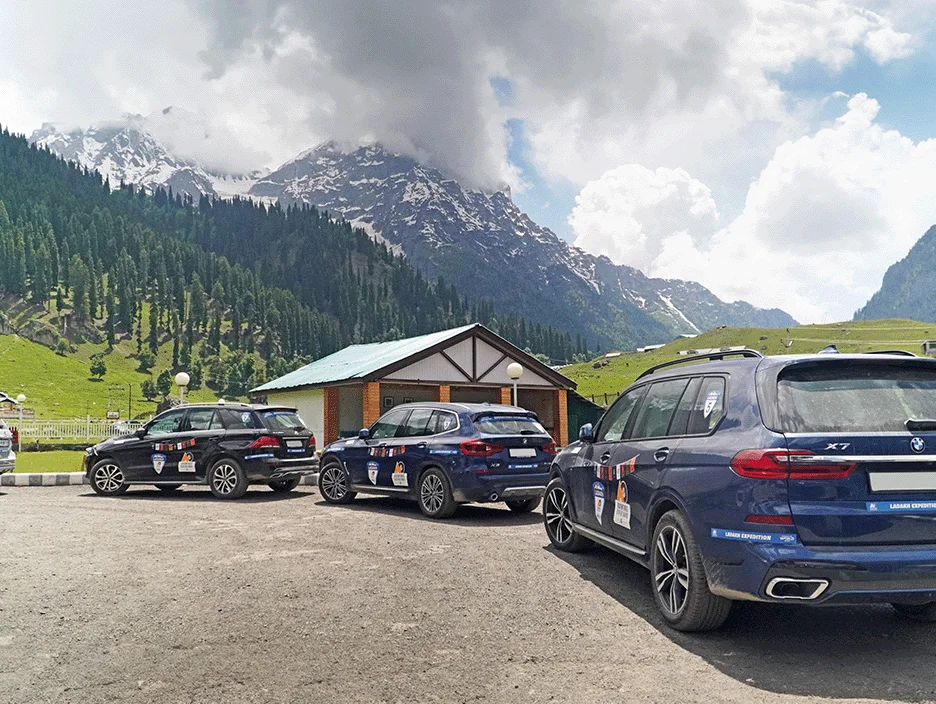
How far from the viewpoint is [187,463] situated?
1303 centimetres

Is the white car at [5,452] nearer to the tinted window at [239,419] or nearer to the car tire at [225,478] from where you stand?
the car tire at [225,478]

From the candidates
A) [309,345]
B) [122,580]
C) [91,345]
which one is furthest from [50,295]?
[122,580]

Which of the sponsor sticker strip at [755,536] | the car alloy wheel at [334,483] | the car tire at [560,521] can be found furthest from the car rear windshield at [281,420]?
the sponsor sticker strip at [755,536]

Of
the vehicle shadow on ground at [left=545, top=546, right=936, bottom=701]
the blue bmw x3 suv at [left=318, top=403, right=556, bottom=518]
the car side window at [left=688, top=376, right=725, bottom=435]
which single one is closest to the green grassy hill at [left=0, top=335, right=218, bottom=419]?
the blue bmw x3 suv at [left=318, top=403, right=556, bottom=518]

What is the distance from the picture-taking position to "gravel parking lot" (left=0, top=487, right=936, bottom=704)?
12.6ft

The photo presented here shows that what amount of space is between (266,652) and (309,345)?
173 meters

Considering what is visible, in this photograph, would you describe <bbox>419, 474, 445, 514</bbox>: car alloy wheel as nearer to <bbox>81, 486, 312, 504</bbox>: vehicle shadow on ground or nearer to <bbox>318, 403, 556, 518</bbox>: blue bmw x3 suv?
<bbox>318, 403, 556, 518</bbox>: blue bmw x3 suv

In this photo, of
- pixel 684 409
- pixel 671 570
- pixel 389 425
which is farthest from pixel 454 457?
pixel 671 570

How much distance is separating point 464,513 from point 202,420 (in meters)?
5.68

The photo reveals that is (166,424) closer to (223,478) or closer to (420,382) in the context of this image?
(223,478)

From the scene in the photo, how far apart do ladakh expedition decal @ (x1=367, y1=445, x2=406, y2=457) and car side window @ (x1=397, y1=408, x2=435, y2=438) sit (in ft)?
0.78

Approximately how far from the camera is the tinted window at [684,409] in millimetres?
5238

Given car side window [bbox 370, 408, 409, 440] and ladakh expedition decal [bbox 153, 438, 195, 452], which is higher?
car side window [bbox 370, 408, 409, 440]

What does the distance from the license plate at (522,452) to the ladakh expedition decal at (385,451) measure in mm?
1825
